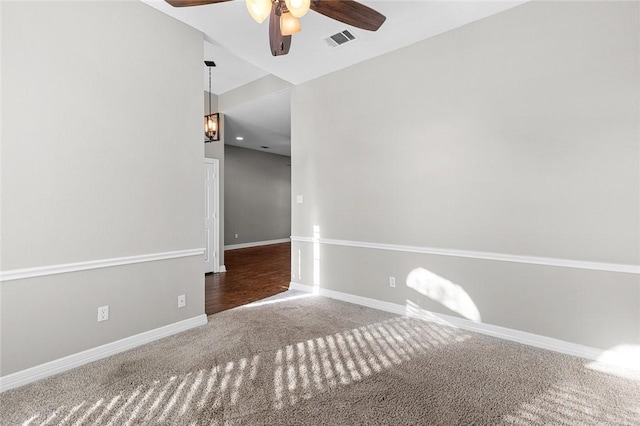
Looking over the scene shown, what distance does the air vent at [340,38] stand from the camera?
296cm

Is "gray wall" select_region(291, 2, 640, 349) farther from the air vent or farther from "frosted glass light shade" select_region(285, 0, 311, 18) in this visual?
"frosted glass light shade" select_region(285, 0, 311, 18)

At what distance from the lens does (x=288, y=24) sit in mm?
1920

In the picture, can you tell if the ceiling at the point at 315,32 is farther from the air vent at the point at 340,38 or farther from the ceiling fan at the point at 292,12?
the ceiling fan at the point at 292,12

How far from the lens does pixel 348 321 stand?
10.1 feet

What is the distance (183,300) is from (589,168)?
11.9ft

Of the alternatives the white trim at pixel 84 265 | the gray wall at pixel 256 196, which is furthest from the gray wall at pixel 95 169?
the gray wall at pixel 256 196

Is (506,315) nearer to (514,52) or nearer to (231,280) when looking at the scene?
(514,52)

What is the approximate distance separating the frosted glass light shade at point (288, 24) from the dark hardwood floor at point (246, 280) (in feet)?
9.44

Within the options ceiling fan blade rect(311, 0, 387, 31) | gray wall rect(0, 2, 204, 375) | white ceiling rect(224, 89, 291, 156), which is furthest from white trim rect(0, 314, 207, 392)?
white ceiling rect(224, 89, 291, 156)

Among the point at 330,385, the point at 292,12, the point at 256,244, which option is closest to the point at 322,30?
the point at 292,12

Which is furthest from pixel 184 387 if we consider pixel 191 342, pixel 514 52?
Answer: pixel 514 52

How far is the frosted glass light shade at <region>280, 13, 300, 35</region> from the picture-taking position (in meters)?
1.90

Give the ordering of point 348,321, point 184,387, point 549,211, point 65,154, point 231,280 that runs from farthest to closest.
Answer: point 231,280
point 348,321
point 549,211
point 65,154
point 184,387

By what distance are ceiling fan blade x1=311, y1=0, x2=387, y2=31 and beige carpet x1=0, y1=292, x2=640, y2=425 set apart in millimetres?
2380
